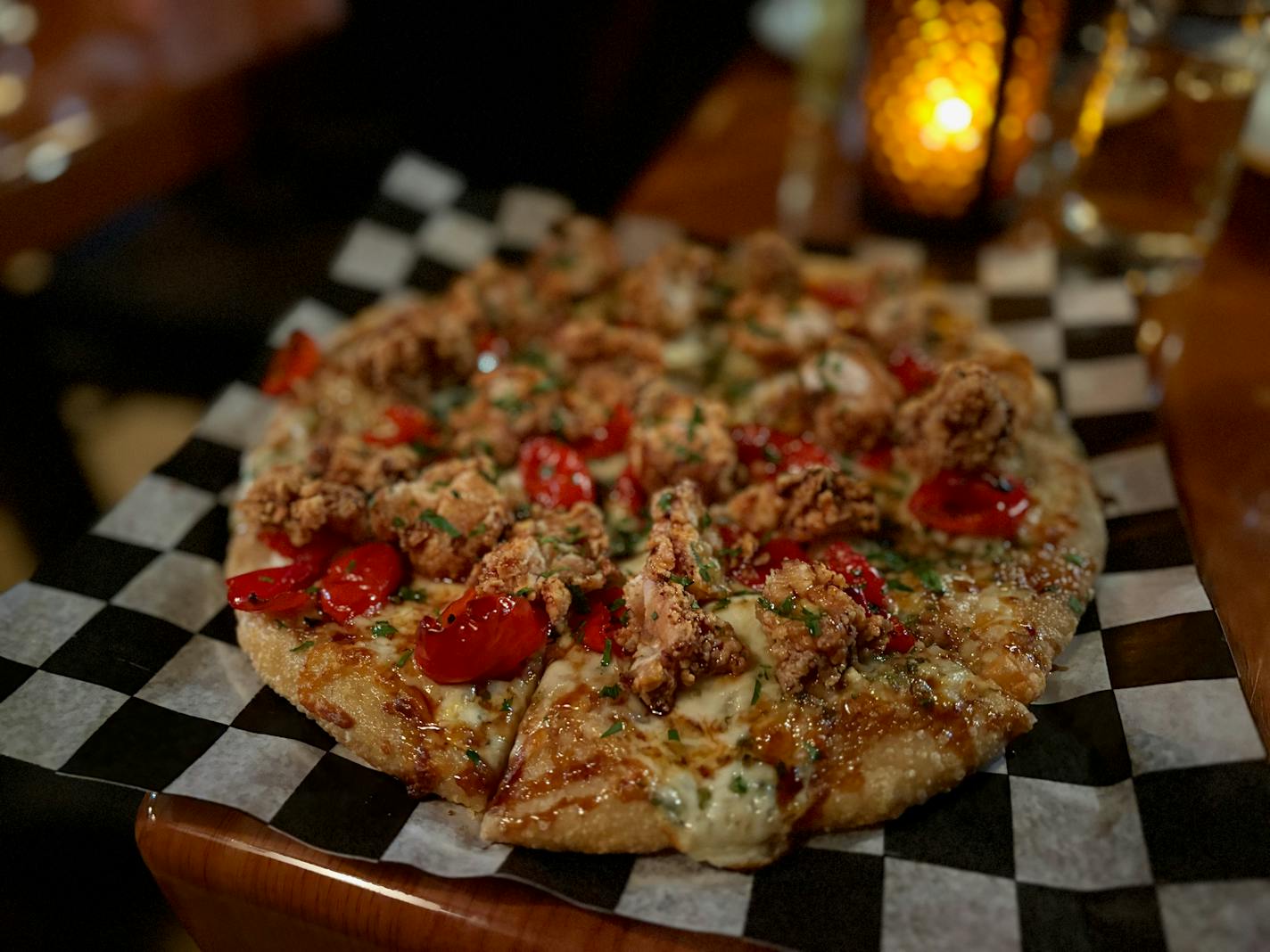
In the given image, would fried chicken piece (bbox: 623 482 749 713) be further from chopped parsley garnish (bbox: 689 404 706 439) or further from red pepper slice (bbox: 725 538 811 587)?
chopped parsley garnish (bbox: 689 404 706 439)

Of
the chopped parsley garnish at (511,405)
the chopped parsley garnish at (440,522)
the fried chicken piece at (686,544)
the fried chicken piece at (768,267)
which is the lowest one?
the chopped parsley garnish at (440,522)

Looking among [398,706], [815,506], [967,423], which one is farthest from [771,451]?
[398,706]

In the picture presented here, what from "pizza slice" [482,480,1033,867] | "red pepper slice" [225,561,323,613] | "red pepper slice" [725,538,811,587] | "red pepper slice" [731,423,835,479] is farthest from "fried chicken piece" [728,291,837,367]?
"red pepper slice" [225,561,323,613]

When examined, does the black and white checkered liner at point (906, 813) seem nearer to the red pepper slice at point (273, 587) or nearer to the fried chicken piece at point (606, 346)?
the red pepper slice at point (273, 587)

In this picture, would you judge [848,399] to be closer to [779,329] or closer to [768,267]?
[779,329]

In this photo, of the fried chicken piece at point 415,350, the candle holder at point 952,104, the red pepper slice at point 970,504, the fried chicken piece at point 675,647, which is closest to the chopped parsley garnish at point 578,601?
the fried chicken piece at point 675,647

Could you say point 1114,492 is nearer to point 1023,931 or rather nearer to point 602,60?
point 1023,931

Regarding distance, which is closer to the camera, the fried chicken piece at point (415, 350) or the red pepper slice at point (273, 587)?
the red pepper slice at point (273, 587)
